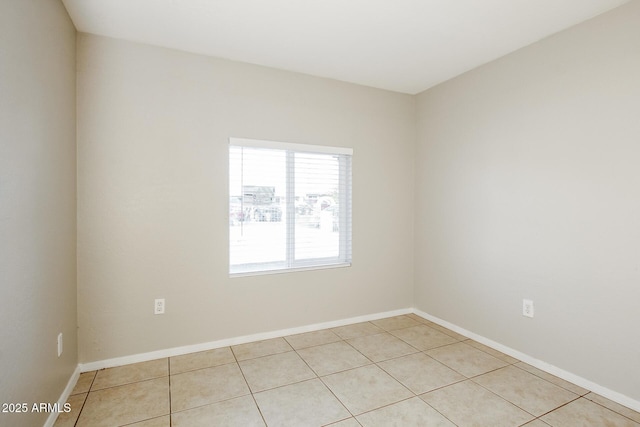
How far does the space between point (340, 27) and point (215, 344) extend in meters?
2.74

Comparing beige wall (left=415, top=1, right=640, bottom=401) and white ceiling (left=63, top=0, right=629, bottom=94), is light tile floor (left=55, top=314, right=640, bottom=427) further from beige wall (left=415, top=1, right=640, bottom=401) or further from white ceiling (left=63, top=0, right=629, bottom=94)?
white ceiling (left=63, top=0, right=629, bottom=94)

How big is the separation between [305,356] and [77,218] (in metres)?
2.04

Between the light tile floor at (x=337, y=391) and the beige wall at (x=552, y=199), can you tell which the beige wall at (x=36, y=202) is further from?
the beige wall at (x=552, y=199)

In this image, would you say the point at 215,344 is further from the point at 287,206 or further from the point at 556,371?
the point at 556,371

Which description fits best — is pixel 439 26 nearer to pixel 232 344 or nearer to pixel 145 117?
pixel 145 117

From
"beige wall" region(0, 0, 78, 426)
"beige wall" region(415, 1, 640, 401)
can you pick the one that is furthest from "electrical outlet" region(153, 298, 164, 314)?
"beige wall" region(415, 1, 640, 401)

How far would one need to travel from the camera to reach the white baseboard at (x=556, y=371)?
2020 mm

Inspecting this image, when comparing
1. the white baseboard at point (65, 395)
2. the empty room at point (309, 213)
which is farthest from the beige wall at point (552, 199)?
the white baseboard at point (65, 395)

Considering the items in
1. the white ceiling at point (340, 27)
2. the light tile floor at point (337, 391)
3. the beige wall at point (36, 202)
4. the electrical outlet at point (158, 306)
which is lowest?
the light tile floor at point (337, 391)

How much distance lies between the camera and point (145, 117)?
252 cm

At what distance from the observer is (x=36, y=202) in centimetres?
166

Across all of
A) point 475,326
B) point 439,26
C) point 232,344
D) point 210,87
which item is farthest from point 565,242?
point 210,87

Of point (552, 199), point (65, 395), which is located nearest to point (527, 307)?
point (552, 199)

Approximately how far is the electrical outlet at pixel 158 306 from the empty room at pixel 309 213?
0.02 metres
